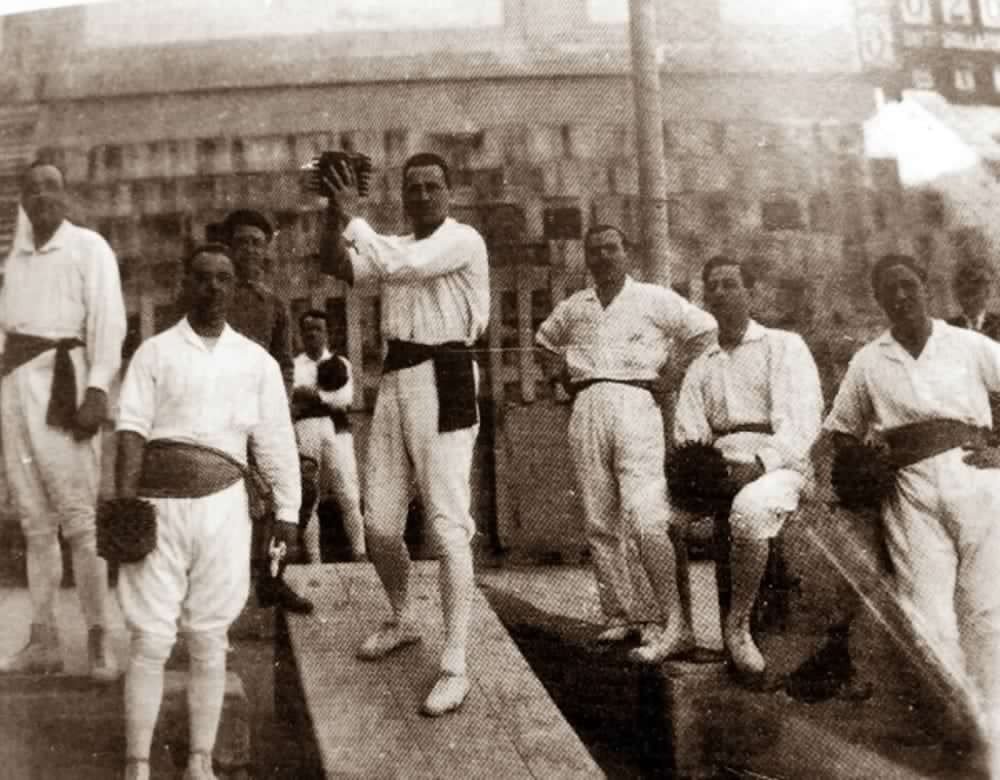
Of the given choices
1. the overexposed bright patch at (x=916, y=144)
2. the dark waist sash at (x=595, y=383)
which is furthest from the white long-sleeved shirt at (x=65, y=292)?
the overexposed bright patch at (x=916, y=144)

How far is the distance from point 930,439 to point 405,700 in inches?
51.7

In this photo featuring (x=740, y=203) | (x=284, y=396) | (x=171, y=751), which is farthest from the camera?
(x=740, y=203)

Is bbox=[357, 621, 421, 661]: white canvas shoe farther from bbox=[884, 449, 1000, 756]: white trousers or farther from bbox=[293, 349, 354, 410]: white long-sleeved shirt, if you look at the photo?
bbox=[884, 449, 1000, 756]: white trousers

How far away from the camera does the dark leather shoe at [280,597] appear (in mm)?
2213

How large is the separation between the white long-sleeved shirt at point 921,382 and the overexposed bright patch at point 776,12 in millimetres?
785

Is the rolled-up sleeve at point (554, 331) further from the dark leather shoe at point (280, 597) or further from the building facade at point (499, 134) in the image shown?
the dark leather shoe at point (280, 597)

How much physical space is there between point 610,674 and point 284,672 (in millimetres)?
773

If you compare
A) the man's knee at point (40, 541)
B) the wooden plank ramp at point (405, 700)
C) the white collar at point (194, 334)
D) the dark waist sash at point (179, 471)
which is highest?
the white collar at point (194, 334)

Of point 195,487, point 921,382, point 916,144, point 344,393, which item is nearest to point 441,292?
point 344,393

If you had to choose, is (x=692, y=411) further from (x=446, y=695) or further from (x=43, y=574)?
(x=43, y=574)

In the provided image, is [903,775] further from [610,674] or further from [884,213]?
[884,213]

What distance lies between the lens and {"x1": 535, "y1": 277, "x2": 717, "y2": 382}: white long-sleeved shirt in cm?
229

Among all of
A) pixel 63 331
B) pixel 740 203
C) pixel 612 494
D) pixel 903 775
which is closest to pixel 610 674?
pixel 612 494

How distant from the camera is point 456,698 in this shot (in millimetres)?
2070
